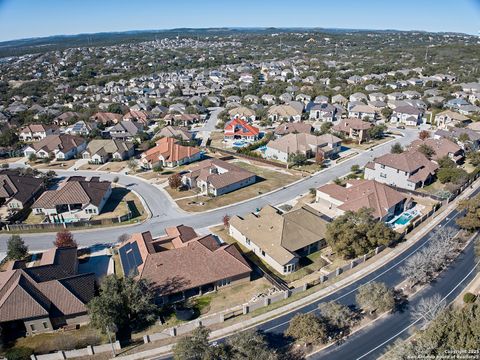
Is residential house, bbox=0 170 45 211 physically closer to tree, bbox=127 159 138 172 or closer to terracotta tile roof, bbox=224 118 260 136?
tree, bbox=127 159 138 172

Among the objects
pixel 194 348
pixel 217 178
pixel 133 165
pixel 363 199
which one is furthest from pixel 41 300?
pixel 133 165

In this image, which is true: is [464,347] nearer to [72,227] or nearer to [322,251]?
[322,251]

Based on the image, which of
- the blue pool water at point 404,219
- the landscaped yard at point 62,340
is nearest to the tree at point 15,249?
the landscaped yard at point 62,340

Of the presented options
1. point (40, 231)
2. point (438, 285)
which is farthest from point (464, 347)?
point (40, 231)

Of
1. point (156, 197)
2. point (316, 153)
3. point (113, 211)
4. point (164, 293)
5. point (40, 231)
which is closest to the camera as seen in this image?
point (164, 293)

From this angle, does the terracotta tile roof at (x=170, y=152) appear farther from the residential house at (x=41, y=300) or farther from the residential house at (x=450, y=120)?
the residential house at (x=450, y=120)

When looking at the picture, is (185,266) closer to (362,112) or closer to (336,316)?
(336,316)
